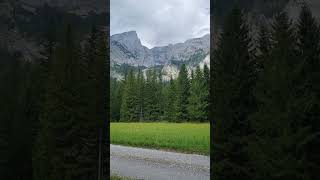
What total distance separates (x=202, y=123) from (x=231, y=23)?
5.39 m

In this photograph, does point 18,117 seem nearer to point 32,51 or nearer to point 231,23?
point 32,51

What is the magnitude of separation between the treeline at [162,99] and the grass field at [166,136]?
0.22 metres

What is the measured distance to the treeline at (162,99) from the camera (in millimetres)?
10820

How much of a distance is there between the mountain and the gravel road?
5.21 meters

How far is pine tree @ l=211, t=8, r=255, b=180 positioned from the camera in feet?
18.3

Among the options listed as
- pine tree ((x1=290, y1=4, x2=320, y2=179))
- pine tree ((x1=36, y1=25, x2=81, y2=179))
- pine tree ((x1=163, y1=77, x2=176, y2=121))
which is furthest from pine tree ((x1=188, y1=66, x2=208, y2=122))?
pine tree ((x1=290, y1=4, x2=320, y2=179))

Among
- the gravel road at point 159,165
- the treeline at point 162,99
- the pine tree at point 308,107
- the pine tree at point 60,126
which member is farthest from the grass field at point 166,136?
the pine tree at point 308,107

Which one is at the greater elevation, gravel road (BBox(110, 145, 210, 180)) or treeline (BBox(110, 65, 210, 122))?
treeline (BBox(110, 65, 210, 122))

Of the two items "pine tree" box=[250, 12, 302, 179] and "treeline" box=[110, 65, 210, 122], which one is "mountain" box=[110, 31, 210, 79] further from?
"pine tree" box=[250, 12, 302, 179]

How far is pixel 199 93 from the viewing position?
37.0ft

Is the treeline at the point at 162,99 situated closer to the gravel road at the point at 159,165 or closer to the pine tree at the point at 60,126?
the gravel road at the point at 159,165

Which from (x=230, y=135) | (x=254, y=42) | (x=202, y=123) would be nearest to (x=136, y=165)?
(x=202, y=123)

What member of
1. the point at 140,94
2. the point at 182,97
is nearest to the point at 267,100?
the point at 182,97

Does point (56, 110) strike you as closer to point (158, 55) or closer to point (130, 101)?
point (130, 101)
